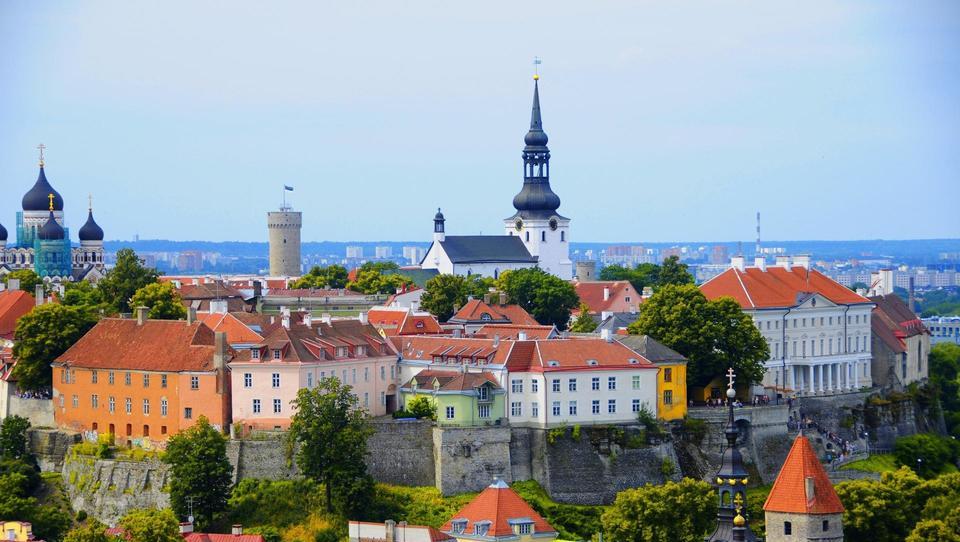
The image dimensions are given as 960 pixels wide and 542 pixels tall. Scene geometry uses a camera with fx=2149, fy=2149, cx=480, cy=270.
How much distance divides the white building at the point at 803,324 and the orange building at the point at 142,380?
30.1 m

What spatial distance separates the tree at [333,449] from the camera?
86.0 m

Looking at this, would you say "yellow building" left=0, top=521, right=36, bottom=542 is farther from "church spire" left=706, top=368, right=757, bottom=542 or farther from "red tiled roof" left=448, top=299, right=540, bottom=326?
"red tiled roof" left=448, top=299, right=540, bottom=326

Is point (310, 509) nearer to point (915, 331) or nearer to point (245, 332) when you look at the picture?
point (245, 332)

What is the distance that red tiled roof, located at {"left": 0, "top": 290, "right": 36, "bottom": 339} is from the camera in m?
112

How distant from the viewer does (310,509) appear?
8688cm

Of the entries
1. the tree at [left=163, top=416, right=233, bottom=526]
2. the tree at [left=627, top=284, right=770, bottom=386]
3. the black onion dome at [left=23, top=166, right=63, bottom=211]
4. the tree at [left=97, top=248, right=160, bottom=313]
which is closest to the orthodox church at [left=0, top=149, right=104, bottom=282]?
the black onion dome at [left=23, top=166, right=63, bottom=211]

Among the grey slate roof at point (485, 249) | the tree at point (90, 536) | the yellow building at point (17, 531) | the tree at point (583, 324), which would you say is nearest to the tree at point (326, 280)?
the grey slate roof at point (485, 249)

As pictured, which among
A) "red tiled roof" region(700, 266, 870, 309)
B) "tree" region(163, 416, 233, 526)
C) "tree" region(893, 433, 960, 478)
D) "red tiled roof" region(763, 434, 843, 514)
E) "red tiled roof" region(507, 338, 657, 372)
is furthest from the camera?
"red tiled roof" region(700, 266, 870, 309)

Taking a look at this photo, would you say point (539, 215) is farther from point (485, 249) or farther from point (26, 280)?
point (26, 280)

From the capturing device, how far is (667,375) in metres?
95.4

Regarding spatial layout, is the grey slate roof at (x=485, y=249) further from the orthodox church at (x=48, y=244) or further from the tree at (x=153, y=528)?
the tree at (x=153, y=528)

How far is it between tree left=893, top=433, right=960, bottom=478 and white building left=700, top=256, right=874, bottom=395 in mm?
5335

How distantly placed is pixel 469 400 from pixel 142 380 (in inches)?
571

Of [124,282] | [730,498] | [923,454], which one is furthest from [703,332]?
[124,282]
